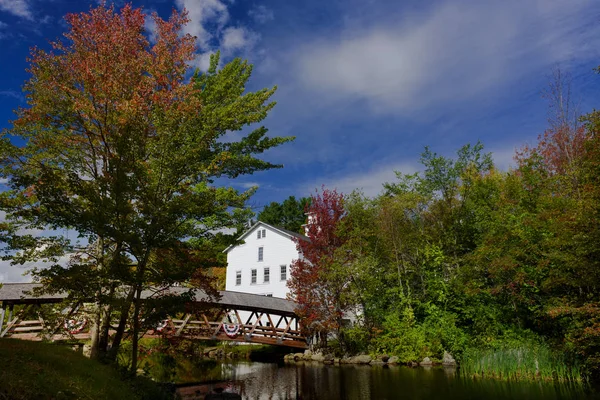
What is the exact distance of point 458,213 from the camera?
29.0 m

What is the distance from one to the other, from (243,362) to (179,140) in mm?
21270

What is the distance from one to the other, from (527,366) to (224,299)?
1664cm

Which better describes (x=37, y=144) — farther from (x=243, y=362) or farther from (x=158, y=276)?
(x=243, y=362)

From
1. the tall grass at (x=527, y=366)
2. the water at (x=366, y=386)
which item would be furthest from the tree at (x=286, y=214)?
the tall grass at (x=527, y=366)

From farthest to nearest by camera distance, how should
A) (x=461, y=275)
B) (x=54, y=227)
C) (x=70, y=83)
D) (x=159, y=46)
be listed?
(x=461, y=275)
(x=159, y=46)
(x=70, y=83)
(x=54, y=227)

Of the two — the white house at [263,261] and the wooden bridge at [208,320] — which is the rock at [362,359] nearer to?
the wooden bridge at [208,320]

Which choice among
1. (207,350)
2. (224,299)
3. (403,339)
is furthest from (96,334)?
(207,350)

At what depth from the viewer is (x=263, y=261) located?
38469 millimetres

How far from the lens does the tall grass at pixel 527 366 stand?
620 inches

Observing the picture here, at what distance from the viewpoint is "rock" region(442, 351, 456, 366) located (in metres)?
22.5

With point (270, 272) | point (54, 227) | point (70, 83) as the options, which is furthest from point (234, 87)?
point (270, 272)

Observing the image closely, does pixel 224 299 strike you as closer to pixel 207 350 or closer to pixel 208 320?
pixel 208 320

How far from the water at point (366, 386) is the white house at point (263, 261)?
13670 mm

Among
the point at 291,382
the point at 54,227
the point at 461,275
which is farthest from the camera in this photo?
the point at 461,275
